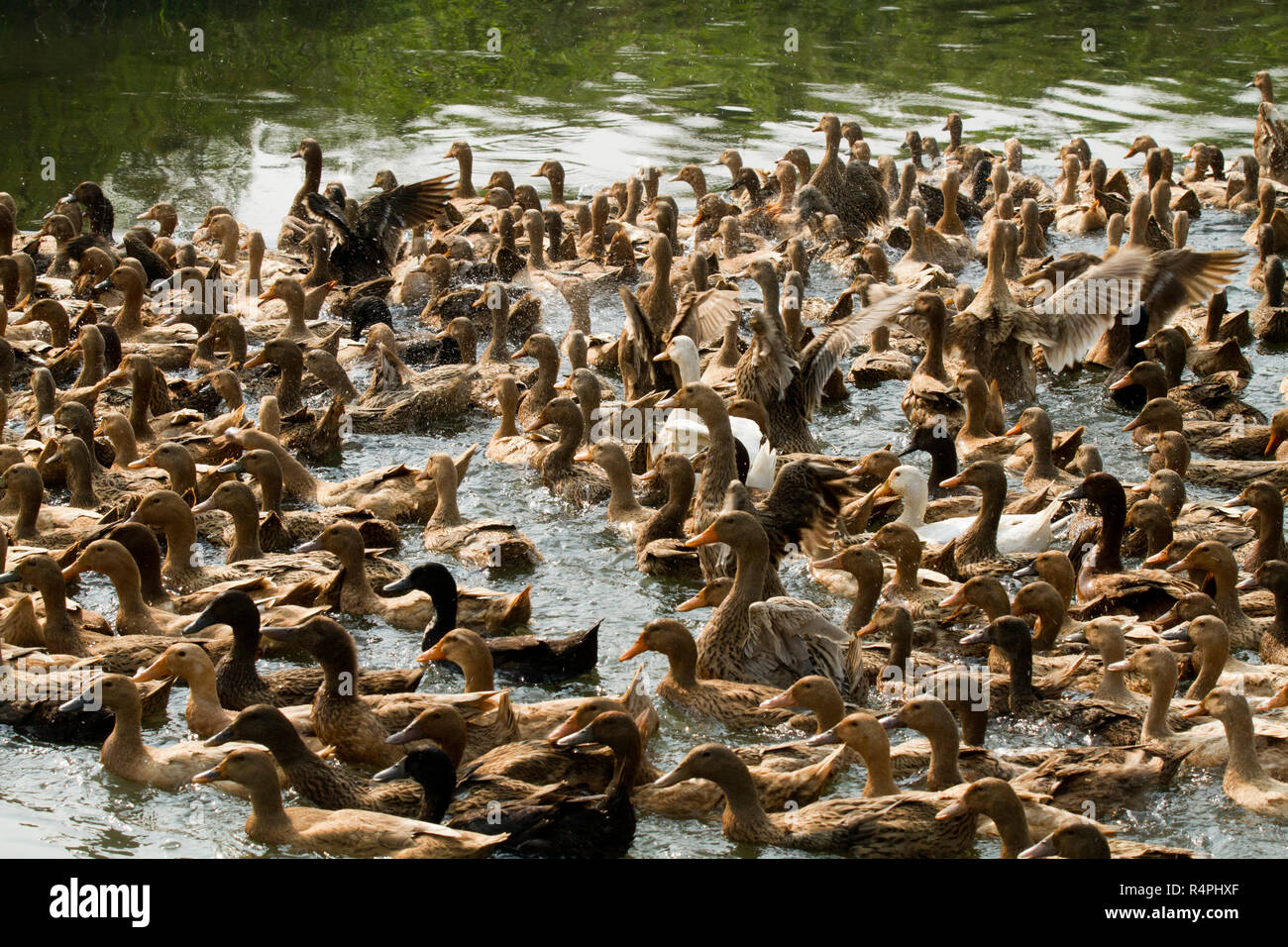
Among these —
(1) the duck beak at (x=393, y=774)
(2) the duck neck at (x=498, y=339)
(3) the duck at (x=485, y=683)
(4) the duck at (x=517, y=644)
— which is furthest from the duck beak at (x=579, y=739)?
(2) the duck neck at (x=498, y=339)

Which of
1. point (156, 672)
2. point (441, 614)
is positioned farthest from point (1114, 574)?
point (156, 672)

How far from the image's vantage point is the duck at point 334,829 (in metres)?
6.29

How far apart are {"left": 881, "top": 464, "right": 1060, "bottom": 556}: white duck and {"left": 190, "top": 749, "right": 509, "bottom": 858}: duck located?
4.19m

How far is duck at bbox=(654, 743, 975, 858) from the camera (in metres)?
6.46

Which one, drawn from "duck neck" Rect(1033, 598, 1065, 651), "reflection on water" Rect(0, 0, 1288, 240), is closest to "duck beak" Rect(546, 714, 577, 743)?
"duck neck" Rect(1033, 598, 1065, 651)

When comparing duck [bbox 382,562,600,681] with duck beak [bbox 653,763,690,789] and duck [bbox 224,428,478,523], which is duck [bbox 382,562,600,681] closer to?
duck beak [bbox 653,763,690,789]

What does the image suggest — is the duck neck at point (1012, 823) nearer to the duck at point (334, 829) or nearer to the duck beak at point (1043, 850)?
the duck beak at point (1043, 850)

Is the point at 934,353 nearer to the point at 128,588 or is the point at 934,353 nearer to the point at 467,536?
the point at 467,536

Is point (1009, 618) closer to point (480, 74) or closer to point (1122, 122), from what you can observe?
point (1122, 122)

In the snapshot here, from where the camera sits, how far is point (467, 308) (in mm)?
14297

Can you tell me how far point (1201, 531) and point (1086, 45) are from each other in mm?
18772

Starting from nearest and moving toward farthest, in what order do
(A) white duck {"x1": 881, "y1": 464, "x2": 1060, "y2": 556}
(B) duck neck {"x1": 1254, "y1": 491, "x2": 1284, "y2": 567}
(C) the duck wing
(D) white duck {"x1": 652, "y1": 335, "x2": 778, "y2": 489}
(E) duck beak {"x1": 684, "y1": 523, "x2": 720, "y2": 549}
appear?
(E) duck beak {"x1": 684, "y1": 523, "x2": 720, "y2": 549} < (B) duck neck {"x1": 1254, "y1": 491, "x2": 1284, "y2": 567} < (A) white duck {"x1": 881, "y1": 464, "x2": 1060, "y2": 556} < (D) white duck {"x1": 652, "y1": 335, "x2": 778, "y2": 489} < (C) the duck wing
